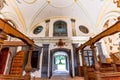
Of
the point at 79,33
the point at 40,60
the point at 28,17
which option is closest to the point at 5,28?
the point at 40,60

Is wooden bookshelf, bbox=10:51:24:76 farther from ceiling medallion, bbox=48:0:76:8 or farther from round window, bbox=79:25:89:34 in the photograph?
round window, bbox=79:25:89:34

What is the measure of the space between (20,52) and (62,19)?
440 cm

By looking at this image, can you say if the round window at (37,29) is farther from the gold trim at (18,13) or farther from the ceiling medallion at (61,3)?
the ceiling medallion at (61,3)

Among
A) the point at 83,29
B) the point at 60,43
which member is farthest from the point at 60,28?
the point at 83,29

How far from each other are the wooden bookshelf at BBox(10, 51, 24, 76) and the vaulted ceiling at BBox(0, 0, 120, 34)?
6.29 ft

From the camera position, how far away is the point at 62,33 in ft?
27.9

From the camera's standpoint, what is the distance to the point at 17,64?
23.9 feet

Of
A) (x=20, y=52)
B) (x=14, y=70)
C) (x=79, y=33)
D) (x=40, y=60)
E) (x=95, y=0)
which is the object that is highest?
(x=95, y=0)

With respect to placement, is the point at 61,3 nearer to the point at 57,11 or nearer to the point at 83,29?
the point at 57,11

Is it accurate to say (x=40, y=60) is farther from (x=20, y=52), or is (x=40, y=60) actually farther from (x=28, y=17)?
(x=28, y=17)

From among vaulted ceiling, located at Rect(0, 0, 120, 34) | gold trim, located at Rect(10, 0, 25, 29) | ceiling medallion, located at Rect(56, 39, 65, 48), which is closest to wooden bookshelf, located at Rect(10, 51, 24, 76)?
vaulted ceiling, located at Rect(0, 0, 120, 34)

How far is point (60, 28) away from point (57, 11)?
1.42m

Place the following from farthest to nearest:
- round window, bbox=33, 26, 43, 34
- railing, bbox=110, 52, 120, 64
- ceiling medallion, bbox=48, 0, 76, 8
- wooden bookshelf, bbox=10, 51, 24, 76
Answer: round window, bbox=33, 26, 43, 34
ceiling medallion, bbox=48, 0, 76, 8
wooden bookshelf, bbox=10, 51, 24, 76
railing, bbox=110, 52, 120, 64

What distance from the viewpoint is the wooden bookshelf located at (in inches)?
275
